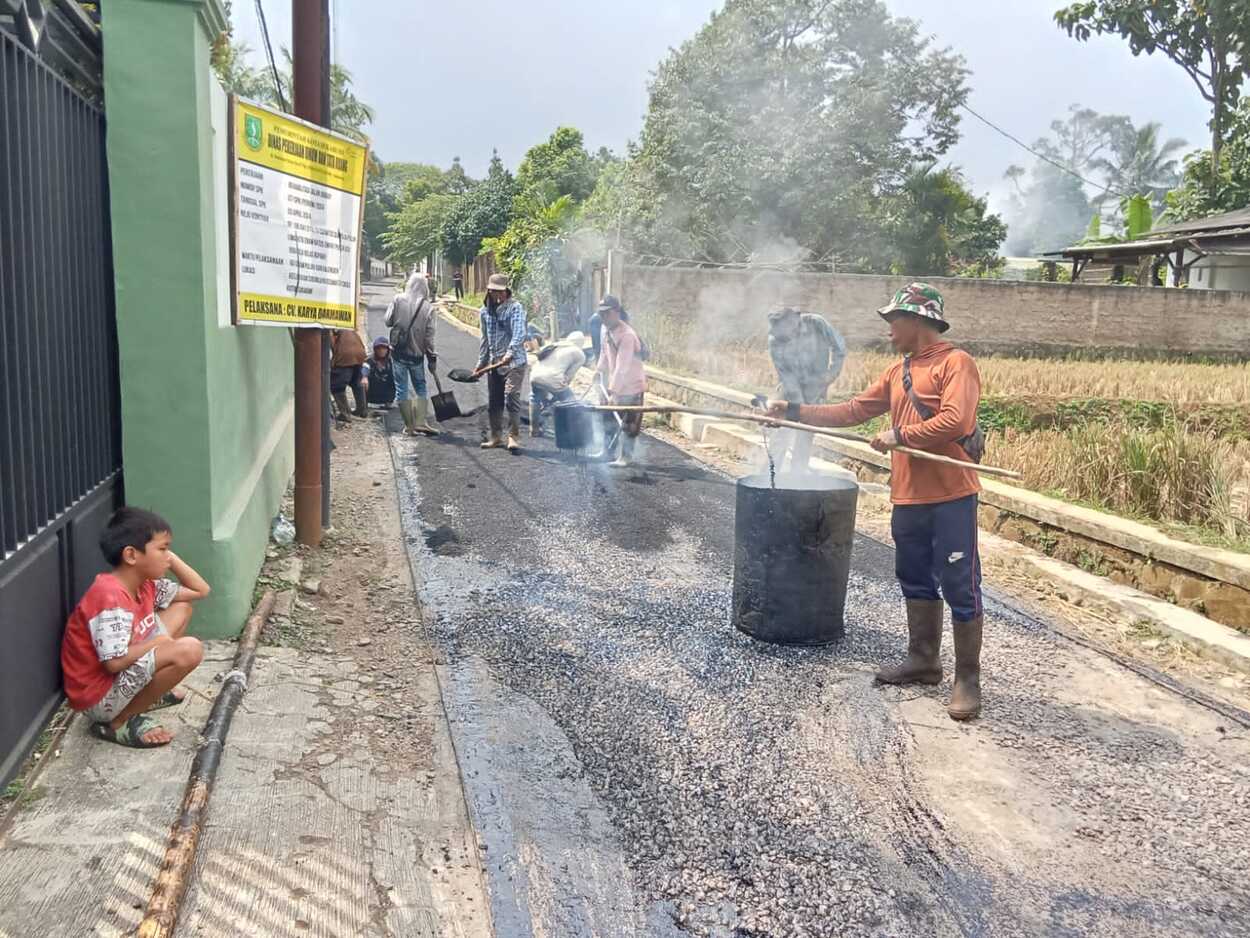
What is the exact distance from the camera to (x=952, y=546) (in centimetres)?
446

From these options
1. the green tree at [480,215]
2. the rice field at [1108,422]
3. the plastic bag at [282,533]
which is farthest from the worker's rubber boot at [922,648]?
the green tree at [480,215]

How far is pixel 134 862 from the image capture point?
3008 millimetres

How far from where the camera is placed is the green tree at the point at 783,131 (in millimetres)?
28250

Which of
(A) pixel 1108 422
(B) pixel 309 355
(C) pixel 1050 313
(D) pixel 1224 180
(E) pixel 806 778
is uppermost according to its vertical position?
(D) pixel 1224 180

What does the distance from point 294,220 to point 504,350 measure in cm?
468

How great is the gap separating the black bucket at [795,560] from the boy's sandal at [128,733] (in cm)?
283

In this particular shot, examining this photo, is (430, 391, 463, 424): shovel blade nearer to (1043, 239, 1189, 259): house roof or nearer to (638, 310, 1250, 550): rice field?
(638, 310, 1250, 550): rice field

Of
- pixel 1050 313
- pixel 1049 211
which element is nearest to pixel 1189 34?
pixel 1050 313

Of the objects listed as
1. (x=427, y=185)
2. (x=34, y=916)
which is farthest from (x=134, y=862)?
(x=427, y=185)

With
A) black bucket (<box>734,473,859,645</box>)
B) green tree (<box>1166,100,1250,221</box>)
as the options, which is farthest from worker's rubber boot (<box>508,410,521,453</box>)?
green tree (<box>1166,100,1250,221</box>)

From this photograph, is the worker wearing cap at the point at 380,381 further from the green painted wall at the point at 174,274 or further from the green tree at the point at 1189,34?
the green tree at the point at 1189,34

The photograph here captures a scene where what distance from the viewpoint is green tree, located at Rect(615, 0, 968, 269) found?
2825cm

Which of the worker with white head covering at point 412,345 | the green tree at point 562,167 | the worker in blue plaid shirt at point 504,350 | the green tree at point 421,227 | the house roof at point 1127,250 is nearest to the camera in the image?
Result: the worker in blue plaid shirt at point 504,350

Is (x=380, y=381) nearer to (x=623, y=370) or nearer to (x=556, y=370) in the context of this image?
(x=556, y=370)
